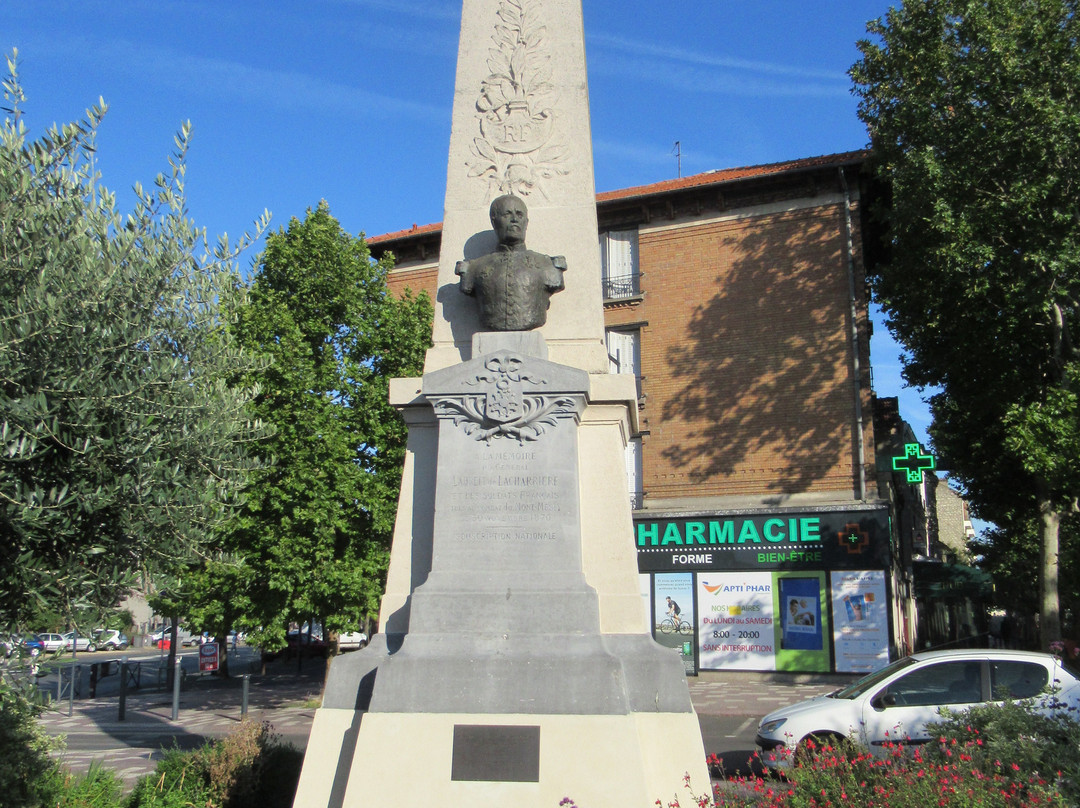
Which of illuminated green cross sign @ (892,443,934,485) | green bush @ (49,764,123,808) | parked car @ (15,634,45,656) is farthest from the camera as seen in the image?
illuminated green cross sign @ (892,443,934,485)

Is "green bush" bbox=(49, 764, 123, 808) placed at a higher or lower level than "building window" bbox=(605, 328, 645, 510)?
lower

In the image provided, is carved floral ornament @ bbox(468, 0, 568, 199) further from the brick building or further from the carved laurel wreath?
the brick building

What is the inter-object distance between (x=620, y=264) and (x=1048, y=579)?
12977 mm

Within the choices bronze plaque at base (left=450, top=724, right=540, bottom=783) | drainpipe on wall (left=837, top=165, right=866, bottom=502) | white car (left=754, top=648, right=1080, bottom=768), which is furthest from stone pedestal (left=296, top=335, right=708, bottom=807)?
drainpipe on wall (left=837, top=165, right=866, bottom=502)

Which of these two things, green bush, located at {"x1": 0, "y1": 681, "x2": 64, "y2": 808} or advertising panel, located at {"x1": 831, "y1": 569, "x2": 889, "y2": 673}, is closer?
green bush, located at {"x1": 0, "y1": 681, "x2": 64, "y2": 808}

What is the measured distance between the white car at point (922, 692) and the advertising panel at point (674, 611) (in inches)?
487

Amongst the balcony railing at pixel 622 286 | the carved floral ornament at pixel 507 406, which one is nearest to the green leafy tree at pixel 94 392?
the carved floral ornament at pixel 507 406

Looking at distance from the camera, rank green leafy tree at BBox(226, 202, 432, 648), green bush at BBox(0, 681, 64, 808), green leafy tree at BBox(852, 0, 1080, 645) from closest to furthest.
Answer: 1. green bush at BBox(0, 681, 64, 808)
2. green leafy tree at BBox(852, 0, 1080, 645)
3. green leafy tree at BBox(226, 202, 432, 648)

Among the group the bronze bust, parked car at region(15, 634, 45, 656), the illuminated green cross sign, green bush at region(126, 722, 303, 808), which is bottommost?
green bush at region(126, 722, 303, 808)

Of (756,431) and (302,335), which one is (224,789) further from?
(756,431)

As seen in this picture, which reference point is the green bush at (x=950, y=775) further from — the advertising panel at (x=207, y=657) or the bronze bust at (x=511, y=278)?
the advertising panel at (x=207, y=657)

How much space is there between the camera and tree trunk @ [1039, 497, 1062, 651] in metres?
16.8

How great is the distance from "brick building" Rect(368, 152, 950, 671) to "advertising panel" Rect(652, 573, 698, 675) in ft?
0.12

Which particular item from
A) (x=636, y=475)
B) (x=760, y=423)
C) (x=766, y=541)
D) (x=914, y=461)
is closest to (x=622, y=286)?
(x=636, y=475)
